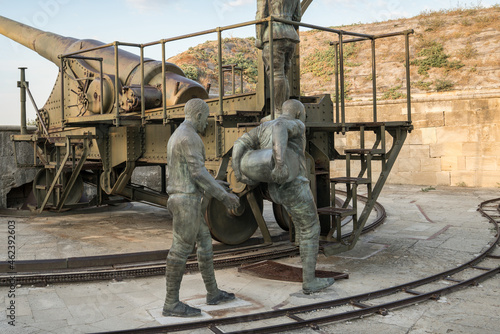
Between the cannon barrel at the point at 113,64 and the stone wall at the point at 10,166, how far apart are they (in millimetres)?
1886

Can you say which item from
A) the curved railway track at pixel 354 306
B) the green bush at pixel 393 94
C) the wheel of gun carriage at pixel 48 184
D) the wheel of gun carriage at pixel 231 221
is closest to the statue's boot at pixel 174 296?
the curved railway track at pixel 354 306

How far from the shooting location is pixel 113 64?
9.55m

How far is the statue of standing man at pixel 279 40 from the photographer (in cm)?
671

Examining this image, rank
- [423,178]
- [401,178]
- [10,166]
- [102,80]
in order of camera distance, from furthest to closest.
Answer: [401,178] < [423,178] < [10,166] < [102,80]

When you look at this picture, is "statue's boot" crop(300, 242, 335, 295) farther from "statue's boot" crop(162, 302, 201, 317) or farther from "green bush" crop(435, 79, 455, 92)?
"green bush" crop(435, 79, 455, 92)

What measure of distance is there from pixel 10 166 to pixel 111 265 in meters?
6.16

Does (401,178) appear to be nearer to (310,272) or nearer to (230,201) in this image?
(310,272)

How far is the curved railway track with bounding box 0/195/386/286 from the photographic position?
583 cm

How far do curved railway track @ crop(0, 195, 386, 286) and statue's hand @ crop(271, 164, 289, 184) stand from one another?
180 cm

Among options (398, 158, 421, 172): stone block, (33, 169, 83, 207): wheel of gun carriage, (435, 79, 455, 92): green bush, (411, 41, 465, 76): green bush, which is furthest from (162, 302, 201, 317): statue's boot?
(411, 41, 465, 76): green bush

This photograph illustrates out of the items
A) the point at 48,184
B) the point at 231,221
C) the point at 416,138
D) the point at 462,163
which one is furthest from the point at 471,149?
the point at 48,184

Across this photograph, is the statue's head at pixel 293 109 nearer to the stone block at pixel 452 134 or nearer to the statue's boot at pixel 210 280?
the statue's boot at pixel 210 280

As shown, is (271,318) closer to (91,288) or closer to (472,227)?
(91,288)

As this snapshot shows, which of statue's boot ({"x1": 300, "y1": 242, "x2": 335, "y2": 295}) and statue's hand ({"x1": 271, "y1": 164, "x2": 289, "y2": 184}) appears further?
statue's boot ({"x1": 300, "y1": 242, "x2": 335, "y2": 295})
